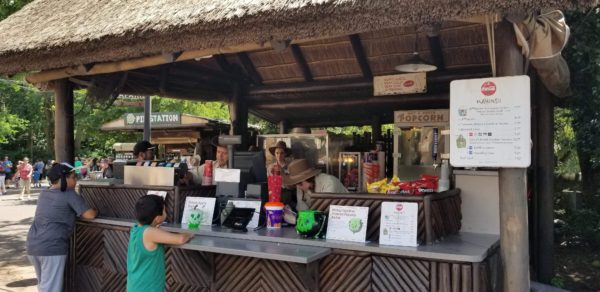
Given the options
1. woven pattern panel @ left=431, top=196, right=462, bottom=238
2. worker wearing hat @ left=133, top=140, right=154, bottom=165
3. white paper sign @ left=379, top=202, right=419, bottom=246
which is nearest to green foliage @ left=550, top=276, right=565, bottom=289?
woven pattern panel @ left=431, top=196, right=462, bottom=238

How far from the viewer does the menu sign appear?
10.4ft

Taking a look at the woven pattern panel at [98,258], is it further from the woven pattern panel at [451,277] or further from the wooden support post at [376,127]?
the wooden support post at [376,127]

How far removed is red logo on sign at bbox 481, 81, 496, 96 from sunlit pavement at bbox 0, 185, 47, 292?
599cm

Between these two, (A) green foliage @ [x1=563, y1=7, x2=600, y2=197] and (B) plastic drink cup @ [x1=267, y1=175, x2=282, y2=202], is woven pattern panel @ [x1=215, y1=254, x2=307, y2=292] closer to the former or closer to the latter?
(B) plastic drink cup @ [x1=267, y1=175, x2=282, y2=202]

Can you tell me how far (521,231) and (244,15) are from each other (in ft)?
8.45

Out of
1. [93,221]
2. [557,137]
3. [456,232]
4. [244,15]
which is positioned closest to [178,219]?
[93,221]

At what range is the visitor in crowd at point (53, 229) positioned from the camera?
472cm

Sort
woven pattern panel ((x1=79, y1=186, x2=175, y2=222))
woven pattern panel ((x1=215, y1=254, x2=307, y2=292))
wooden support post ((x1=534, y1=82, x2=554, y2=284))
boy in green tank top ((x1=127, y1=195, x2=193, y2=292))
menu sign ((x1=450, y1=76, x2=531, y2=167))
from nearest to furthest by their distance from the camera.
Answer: menu sign ((x1=450, y1=76, x2=531, y2=167)) < boy in green tank top ((x1=127, y1=195, x2=193, y2=292)) < woven pattern panel ((x1=215, y1=254, x2=307, y2=292)) < woven pattern panel ((x1=79, y1=186, x2=175, y2=222)) < wooden support post ((x1=534, y1=82, x2=554, y2=284))

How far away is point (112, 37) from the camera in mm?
4598

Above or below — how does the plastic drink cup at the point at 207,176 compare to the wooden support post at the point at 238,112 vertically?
below

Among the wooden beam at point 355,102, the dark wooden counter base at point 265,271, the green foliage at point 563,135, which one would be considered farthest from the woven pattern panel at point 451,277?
the green foliage at point 563,135

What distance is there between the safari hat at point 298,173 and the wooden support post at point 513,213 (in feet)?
7.26

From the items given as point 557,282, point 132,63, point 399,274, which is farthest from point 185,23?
point 557,282

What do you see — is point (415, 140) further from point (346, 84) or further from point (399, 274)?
point (399, 274)
